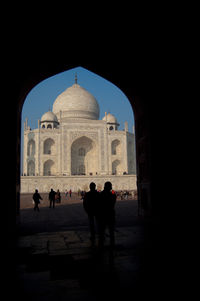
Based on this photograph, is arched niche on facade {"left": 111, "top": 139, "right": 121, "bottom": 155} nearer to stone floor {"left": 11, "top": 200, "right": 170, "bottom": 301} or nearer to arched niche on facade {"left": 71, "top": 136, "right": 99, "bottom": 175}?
arched niche on facade {"left": 71, "top": 136, "right": 99, "bottom": 175}

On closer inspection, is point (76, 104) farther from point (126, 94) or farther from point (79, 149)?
point (126, 94)

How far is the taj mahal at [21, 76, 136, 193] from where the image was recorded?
3456cm

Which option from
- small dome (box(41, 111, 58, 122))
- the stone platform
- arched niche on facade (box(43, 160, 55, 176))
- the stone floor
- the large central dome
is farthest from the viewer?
the large central dome

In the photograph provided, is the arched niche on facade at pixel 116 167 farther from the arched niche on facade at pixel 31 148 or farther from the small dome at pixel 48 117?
the arched niche on facade at pixel 31 148

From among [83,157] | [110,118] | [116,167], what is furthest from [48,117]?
[116,167]

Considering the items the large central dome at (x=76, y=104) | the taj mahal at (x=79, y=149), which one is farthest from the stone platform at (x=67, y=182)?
the large central dome at (x=76, y=104)

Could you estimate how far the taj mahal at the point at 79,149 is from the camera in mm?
34562

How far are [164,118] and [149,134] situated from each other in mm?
704

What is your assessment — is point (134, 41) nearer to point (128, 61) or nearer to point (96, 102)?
point (128, 61)

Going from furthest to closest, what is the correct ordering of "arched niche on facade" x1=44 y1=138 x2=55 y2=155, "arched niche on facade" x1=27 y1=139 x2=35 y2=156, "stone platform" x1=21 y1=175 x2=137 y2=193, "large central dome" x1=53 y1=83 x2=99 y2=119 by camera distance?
"large central dome" x1=53 y1=83 x2=99 y2=119 < "arched niche on facade" x1=27 y1=139 x2=35 y2=156 < "arched niche on facade" x1=44 y1=138 x2=55 y2=155 < "stone platform" x1=21 y1=175 x2=137 y2=193

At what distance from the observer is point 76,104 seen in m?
40.0

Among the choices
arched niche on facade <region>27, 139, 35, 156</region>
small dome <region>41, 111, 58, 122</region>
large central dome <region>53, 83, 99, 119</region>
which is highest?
large central dome <region>53, 83, 99, 119</region>

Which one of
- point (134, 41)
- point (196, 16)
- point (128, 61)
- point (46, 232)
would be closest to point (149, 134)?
point (128, 61)

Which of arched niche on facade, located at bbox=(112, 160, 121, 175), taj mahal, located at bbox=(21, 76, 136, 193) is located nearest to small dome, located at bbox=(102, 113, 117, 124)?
taj mahal, located at bbox=(21, 76, 136, 193)
